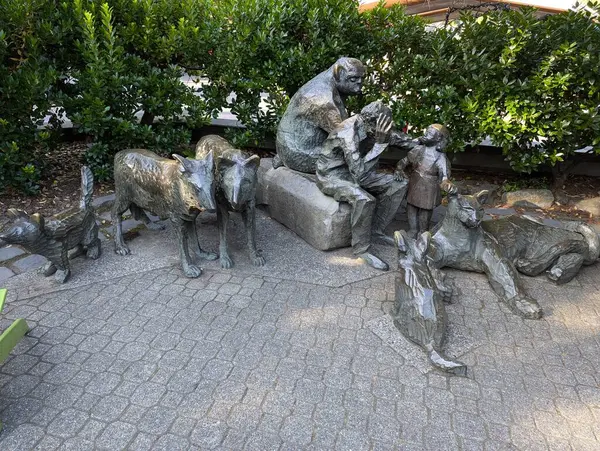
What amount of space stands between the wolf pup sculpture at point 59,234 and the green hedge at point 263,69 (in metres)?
2.14

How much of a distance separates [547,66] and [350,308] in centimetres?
415

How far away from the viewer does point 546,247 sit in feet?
14.9

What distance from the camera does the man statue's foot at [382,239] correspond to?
5293 mm

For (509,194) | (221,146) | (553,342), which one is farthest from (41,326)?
(509,194)

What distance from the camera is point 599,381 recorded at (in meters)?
3.34

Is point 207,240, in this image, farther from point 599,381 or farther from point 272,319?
point 599,381

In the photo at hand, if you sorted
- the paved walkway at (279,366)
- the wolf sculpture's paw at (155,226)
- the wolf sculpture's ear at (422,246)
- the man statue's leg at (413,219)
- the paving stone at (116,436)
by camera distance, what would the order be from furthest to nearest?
the wolf sculpture's paw at (155,226) < the man statue's leg at (413,219) < the wolf sculpture's ear at (422,246) < the paved walkway at (279,366) < the paving stone at (116,436)

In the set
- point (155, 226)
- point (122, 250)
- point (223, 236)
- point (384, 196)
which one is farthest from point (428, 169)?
point (122, 250)

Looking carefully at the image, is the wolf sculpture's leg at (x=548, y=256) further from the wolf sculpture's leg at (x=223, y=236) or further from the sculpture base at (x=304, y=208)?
the wolf sculpture's leg at (x=223, y=236)

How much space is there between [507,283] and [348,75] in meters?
2.61

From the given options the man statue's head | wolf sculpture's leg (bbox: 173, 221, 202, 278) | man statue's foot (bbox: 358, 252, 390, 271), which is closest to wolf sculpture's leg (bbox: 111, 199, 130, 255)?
wolf sculpture's leg (bbox: 173, 221, 202, 278)

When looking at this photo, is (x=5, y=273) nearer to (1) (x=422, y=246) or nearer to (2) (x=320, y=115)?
(2) (x=320, y=115)

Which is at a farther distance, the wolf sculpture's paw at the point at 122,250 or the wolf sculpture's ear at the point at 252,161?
the wolf sculpture's paw at the point at 122,250

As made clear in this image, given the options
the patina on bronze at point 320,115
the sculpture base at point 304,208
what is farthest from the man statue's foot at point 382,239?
the patina on bronze at point 320,115
